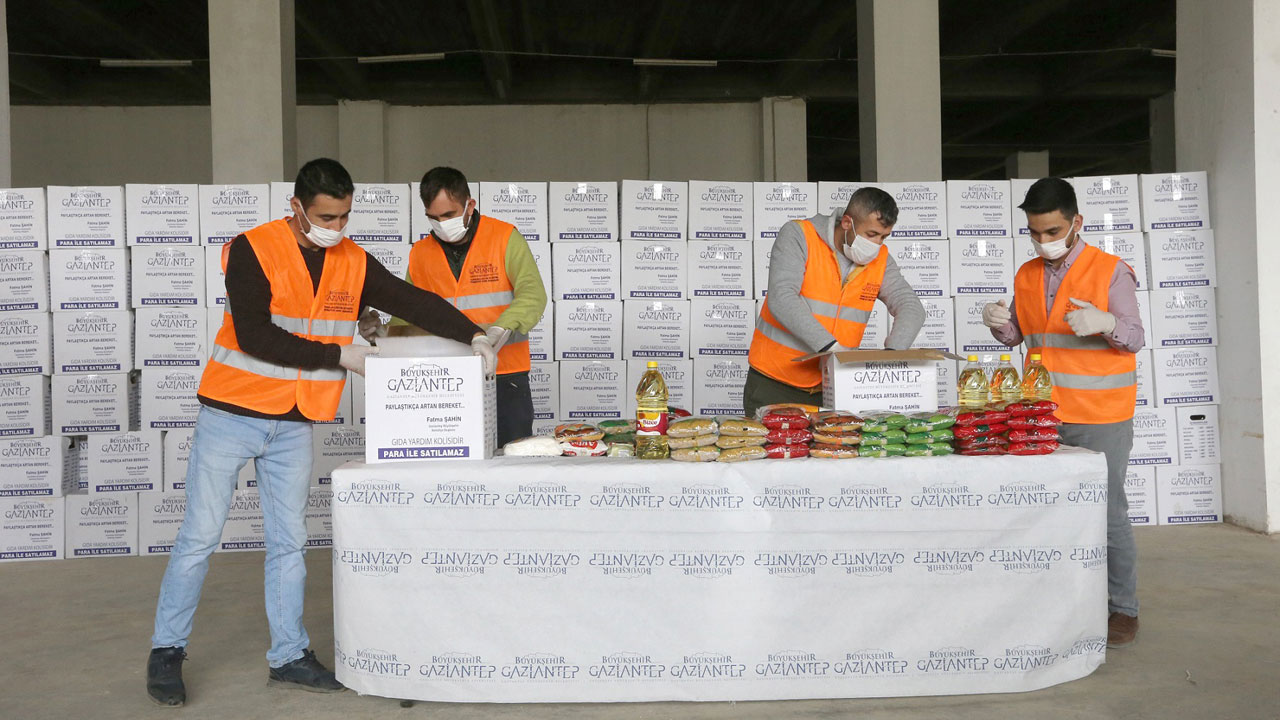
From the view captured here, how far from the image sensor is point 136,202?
16.7 ft

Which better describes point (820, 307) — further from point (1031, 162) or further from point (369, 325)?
point (1031, 162)

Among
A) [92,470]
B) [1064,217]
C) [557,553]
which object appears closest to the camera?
[557,553]

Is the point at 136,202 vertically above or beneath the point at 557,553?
Result: above

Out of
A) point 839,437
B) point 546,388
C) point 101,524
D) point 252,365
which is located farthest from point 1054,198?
point 101,524

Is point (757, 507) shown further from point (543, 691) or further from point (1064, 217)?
point (1064, 217)

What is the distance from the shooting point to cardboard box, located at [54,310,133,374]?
5.08m

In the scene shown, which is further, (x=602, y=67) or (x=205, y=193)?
(x=602, y=67)

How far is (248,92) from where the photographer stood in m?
6.39

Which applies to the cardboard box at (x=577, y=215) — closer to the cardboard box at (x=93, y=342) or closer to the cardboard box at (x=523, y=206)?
the cardboard box at (x=523, y=206)

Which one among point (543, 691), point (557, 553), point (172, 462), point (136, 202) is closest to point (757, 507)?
point (557, 553)

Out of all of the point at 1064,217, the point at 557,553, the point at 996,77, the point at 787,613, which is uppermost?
the point at 996,77

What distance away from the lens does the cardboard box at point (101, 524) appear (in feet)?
16.8

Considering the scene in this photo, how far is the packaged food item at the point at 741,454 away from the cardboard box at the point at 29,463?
157 inches

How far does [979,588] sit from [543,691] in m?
1.25
